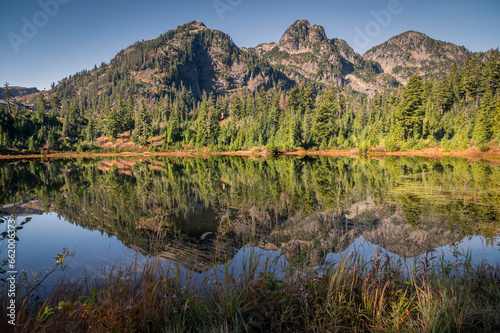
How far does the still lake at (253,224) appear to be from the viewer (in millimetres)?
7348

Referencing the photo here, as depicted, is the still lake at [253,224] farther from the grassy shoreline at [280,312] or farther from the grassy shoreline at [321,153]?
the grassy shoreline at [321,153]

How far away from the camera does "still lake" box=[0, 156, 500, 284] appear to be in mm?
7348

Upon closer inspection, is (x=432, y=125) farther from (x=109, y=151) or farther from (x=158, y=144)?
(x=109, y=151)

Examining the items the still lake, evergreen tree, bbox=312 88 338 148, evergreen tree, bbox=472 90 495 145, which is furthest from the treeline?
the still lake

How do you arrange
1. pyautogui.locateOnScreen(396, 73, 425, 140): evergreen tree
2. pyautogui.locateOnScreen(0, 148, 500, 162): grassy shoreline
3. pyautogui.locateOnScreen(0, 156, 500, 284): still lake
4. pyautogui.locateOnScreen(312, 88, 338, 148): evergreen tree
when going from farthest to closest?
pyautogui.locateOnScreen(312, 88, 338, 148): evergreen tree → pyautogui.locateOnScreen(396, 73, 425, 140): evergreen tree → pyautogui.locateOnScreen(0, 148, 500, 162): grassy shoreline → pyautogui.locateOnScreen(0, 156, 500, 284): still lake

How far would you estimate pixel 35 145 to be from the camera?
8412cm

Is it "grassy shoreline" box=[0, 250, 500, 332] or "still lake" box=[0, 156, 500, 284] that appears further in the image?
"still lake" box=[0, 156, 500, 284]

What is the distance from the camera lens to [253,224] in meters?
7.26

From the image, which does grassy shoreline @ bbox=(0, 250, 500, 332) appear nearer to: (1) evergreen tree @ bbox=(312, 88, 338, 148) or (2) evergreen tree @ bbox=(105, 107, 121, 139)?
(1) evergreen tree @ bbox=(312, 88, 338, 148)

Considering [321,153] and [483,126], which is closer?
[483,126]

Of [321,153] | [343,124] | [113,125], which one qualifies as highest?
[113,125]

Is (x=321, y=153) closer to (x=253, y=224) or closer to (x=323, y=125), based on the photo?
(x=323, y=125)

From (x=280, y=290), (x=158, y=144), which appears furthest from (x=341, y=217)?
(x=158, y=144)

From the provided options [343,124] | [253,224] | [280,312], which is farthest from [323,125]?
[280,312]
